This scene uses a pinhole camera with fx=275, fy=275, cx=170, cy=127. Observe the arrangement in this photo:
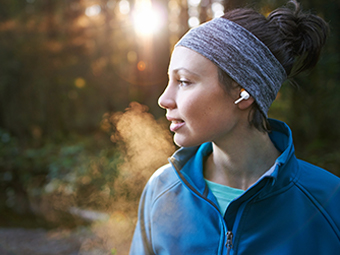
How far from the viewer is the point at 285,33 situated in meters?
1.48

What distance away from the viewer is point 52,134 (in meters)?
7.61

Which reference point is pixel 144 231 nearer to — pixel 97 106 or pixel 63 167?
pixel 63 167

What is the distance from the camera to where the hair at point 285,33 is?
4.68 feet

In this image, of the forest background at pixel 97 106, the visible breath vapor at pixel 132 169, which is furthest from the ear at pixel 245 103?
the visible breath vapor at pixel 132 169

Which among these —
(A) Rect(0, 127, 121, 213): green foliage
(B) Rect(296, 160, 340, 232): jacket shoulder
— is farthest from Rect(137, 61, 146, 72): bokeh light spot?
(B) Rect(296, 160, 340, 232): jacket shoulder

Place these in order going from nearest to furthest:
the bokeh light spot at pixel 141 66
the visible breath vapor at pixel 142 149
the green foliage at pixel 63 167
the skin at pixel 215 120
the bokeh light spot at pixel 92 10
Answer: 1. the skin at pixel 215 120
2. the visible breath vapor at pixel 142 149
3. the bokeh light spot at pixel 141 66
4. the green foliage at pixel 63 167
5. the bokeh light spot at pixel 92 10

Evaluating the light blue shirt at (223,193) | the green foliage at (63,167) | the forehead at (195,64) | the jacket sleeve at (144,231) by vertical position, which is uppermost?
the forehead at (195,64)

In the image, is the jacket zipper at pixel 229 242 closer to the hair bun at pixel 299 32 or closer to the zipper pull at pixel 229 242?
the zipper pull at pixel 229 242

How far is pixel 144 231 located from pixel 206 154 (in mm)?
601

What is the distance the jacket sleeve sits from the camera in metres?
1.61

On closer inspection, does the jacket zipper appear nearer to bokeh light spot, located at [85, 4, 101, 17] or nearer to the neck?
the neck

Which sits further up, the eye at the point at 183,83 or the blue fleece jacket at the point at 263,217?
the eye at the point at 183,83

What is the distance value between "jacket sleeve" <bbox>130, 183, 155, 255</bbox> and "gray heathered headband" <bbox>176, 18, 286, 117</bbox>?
0.86 meters

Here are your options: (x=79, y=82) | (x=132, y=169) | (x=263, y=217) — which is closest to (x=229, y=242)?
(x=263, y=217)
